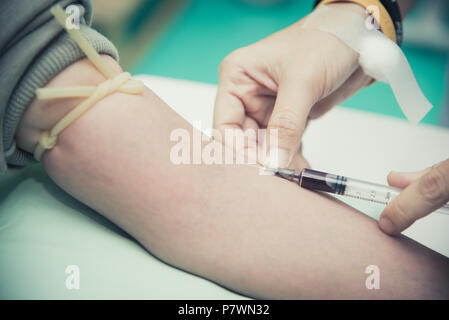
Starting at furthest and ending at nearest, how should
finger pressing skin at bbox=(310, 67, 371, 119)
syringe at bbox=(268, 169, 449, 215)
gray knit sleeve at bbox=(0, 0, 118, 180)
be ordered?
1. finger pressing skin at bbox=(310, 67, 371, 119)
2. syringe at bbox=(268, 169, 449, 215)
3. gray knit sleeve at bbox=(0, 0, 118, 180)

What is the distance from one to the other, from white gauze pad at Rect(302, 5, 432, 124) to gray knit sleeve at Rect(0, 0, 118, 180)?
21.7 inches

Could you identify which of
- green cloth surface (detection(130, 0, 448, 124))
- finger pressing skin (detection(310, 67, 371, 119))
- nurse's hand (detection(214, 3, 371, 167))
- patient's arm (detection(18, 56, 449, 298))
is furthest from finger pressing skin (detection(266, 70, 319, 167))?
green cloth surface (detection(130, 0, 448, 124))

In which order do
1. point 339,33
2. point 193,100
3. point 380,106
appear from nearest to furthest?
point 339,33
point 193,100
point 380,106

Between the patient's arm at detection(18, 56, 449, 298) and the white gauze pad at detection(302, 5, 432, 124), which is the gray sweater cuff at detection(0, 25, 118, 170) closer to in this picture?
the patient's arm at detection(18, 56, 449, 298)

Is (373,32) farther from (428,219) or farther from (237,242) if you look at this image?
(237,242)

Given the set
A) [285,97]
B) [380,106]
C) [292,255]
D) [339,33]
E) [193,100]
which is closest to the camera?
[292,255]

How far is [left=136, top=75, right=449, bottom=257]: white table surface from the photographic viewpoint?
0.91 metres

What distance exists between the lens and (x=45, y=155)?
51cm

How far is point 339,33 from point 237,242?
54 centimetres

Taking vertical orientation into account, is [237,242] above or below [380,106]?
below

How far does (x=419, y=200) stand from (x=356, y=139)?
1.62 feet

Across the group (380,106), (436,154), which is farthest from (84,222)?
(380,106)

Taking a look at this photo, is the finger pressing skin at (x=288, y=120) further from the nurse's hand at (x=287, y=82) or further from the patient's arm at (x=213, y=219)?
the patient's arm at (x=213, y=219)

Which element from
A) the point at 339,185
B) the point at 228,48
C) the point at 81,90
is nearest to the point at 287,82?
the point at 339,185
